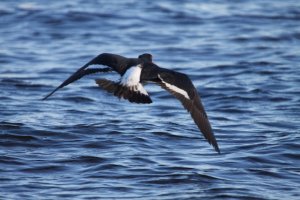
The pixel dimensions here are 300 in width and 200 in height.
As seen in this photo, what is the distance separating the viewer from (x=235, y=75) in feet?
40.1

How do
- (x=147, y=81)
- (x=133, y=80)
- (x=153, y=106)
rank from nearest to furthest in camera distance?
1. (x=133, y=80)
2. (x=147, y=81)
3. (x=153, y=106)

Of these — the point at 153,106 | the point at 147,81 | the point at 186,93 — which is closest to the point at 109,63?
the point at 147,81

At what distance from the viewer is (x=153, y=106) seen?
10.5 metres

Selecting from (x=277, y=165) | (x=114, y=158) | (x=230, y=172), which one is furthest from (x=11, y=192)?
(x=277, y=165)

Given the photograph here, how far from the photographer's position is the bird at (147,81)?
7270 millimetres

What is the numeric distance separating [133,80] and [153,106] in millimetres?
3166

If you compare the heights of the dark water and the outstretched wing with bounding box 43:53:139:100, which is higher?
the outstretched wing with bounding box 43:53:139:100

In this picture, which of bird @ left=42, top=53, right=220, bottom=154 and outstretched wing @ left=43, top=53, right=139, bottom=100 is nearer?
bird @ left=42, top=53, right=220, bottom=154

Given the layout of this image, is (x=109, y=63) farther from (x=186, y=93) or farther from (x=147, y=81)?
(x=186, y=93)

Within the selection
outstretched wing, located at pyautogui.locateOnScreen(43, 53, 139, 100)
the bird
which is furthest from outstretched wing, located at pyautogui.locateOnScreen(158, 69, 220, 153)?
outstretched wing, located at pyautogui.locateOnScreen(43, 53, 139, 100)

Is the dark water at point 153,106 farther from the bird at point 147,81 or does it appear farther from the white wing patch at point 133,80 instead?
the white wing patch at point 133,80

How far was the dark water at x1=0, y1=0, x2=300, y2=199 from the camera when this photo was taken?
724 cm

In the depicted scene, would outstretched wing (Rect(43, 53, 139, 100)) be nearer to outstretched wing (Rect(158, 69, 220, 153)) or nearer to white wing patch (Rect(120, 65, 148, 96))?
white wing patch (Rect(120, 65, 148, 96))

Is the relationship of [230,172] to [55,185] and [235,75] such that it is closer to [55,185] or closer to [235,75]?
[55,185]
